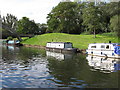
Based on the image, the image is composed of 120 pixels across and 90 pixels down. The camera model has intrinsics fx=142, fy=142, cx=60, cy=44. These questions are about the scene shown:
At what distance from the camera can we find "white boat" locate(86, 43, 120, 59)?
29.4 m

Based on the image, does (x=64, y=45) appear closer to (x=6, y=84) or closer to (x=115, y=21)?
(x=115, y=21)

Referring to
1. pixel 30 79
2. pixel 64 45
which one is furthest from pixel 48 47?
pixel 30 79

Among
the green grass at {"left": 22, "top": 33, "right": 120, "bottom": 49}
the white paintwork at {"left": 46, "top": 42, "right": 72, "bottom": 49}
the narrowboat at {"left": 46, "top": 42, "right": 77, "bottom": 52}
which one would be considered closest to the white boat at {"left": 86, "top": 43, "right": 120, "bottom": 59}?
the narrowboat at {"left": 46, "top": 42, "right": 77, "bottom": 52}

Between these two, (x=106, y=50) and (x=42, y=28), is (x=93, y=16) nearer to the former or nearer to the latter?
(x=106, y=50)

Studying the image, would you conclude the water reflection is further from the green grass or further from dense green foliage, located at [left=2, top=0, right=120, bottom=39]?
dense green foliage, located at [left=2, top=0, right=120, bottom=39]

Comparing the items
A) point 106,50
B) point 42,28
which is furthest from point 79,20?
point 106,50

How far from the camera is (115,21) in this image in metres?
47.2

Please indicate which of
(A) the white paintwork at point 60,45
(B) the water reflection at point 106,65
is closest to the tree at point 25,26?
(A) the white paintwork at point 60,45

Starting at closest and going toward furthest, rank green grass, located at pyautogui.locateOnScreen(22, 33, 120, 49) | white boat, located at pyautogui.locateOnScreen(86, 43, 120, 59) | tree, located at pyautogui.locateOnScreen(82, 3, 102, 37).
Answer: white boat, located at pyautogui.locateOnScreen(86, 43, 120, 59) → green grass, located at pyautogui.locateOnScreen(22, 33, 120, 49) → tree, located at pyautogui.locateOnScreen(82, 3, 102, 37)

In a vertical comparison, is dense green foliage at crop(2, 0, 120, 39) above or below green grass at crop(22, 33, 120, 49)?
above

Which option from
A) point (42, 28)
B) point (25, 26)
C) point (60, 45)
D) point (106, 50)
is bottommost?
point (106, 50)

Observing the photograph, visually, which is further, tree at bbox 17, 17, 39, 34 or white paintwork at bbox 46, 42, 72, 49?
tree at bbox 17, 17, 39, 34

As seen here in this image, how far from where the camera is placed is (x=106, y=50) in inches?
1240

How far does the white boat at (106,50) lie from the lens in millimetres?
29433
